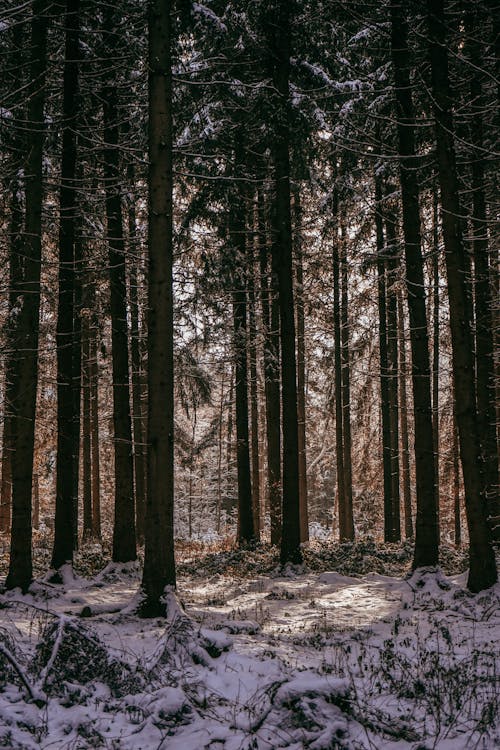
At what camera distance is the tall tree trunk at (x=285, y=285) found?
41.5 feet

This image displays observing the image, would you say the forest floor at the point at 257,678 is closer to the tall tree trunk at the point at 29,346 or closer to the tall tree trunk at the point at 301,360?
the tall tree trunk at the point at 29,346

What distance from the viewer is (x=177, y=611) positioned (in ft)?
26.5

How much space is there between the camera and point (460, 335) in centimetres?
985

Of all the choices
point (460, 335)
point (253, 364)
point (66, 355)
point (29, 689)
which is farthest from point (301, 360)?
point (29, 689)

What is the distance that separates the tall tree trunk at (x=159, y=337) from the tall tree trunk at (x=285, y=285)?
4.29 metres

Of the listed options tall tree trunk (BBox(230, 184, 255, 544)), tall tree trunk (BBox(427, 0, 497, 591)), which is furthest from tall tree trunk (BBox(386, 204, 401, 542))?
tall tree trunk (BBox(427, 0, 497, 591))

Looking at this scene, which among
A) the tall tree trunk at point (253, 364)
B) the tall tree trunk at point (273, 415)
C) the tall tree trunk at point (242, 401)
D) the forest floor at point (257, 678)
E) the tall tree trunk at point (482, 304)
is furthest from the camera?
the tall tree trunk at point (253, 364)

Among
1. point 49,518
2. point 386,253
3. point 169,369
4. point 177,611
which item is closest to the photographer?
point 177,611

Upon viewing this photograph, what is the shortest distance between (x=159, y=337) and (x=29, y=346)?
113 inches

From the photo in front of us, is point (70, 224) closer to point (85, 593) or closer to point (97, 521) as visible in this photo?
point (85, 593)

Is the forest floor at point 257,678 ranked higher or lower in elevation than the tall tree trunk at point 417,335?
lower

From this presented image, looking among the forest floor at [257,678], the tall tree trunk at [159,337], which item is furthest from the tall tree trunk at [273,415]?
the tall tree trunk at [159,337]

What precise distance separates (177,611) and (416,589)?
183 inches

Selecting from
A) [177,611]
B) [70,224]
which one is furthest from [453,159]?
[177,611]
